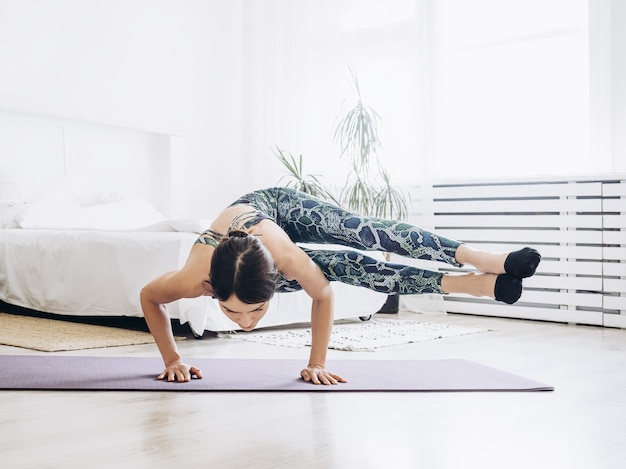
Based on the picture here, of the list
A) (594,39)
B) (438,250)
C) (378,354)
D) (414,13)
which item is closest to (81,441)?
(438,250)

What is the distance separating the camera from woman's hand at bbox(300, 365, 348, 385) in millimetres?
2502

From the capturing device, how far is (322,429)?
6.27 feet

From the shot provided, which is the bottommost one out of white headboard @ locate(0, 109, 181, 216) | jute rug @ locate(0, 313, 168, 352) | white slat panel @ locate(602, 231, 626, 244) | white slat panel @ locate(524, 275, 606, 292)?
jute rug @ locate(0, 313, 168, 352)

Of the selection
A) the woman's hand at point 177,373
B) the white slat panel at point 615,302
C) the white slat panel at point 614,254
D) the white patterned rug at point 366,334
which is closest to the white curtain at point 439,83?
the white slat panel at point 614,254

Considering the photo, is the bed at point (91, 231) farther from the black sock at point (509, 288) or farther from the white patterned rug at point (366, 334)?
the black sock at point (509, 288)

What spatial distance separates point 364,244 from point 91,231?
77.3 inches

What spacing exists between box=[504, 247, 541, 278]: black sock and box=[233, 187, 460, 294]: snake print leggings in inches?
9.0

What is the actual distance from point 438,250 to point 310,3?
4.00 m

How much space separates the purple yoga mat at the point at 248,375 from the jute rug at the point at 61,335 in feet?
1.17

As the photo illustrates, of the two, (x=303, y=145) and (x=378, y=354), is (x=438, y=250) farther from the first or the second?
(x=303, y=145)

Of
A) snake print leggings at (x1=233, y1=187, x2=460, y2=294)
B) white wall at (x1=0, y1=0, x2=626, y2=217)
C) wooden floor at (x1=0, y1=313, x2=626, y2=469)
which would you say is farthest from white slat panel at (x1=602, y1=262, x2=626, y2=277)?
snake print leggings at (x1=233, y1=187, x2=460, y2=294)

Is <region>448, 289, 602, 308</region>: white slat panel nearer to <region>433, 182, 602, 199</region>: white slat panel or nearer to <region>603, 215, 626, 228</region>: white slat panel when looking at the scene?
<region>603, 215, 626, 228</region>: white slat panel

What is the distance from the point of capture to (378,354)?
328 cm

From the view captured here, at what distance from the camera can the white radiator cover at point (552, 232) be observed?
173 inches
